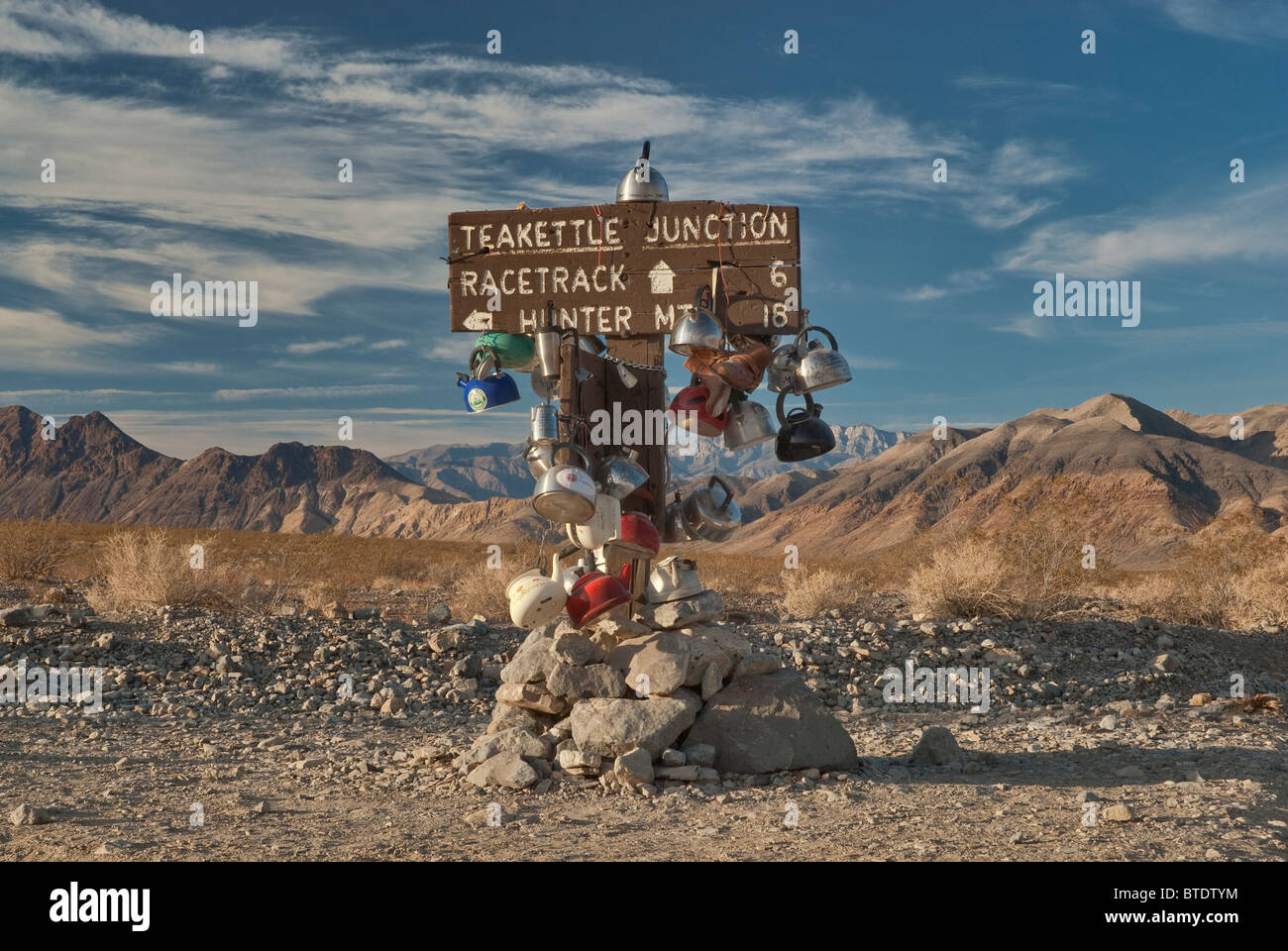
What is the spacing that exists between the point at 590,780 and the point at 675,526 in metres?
1.64

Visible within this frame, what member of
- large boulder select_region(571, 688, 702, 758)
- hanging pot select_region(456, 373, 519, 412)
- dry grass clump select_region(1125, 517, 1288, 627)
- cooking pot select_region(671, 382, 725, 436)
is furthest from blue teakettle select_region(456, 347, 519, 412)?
dry grass clump select_region(1125, 517, 1288, 627)

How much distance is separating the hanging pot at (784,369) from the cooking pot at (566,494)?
1370 mm

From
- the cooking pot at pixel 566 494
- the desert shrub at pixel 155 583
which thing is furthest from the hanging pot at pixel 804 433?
the desert shrub at pixel 155 583

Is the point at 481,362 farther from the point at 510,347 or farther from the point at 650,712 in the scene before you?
the point at 650,712

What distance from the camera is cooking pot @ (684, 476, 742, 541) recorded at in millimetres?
6527

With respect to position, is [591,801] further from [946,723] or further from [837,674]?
[837,674]

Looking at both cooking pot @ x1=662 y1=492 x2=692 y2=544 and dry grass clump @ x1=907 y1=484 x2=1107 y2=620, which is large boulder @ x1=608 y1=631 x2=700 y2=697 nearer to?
cooking pot @ x1=662 y1=492 x2=692 y2=544

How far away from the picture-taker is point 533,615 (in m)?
5.94

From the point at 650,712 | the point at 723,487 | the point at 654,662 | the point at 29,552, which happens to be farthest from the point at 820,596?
the point at 29,552

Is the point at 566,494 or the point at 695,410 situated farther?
the point at 695,410

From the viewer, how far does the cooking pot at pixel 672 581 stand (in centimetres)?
643

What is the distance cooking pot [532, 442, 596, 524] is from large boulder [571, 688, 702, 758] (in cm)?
118

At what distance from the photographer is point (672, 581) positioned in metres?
6.43

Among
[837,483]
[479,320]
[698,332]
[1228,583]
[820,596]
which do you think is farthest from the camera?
[837,483]
